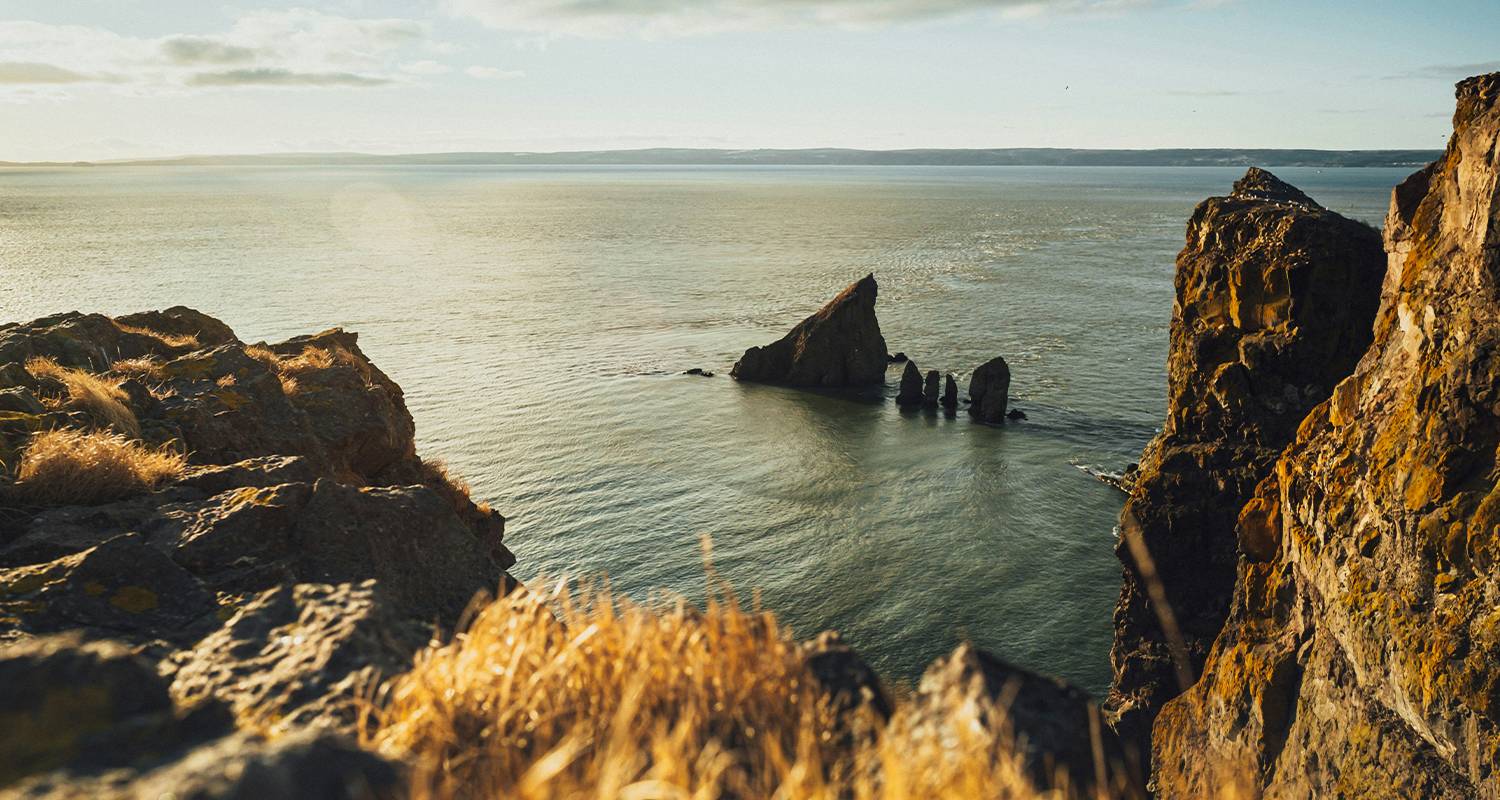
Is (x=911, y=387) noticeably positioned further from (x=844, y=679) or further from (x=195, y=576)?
(x=844, y=679)

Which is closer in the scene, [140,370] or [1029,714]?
[1029,714]

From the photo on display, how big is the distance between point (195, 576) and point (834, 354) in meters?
60.0

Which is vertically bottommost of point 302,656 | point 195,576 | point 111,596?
point 195,576

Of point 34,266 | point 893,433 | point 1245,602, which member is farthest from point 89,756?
point 34,266

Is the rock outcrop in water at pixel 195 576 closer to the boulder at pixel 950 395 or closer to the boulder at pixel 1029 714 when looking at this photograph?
the boulder at pixel 1029 714

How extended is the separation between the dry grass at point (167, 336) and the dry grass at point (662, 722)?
1545 centimetres

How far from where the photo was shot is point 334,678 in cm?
475

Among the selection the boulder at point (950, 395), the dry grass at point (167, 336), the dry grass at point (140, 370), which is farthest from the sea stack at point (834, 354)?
the dry grass at point (140, 370)

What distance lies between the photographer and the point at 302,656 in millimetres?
4945

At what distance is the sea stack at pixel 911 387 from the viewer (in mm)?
59250

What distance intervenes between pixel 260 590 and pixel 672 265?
12777 centimetres

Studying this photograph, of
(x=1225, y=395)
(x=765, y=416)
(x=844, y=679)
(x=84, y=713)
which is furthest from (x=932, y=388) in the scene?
(x=84, y=713)

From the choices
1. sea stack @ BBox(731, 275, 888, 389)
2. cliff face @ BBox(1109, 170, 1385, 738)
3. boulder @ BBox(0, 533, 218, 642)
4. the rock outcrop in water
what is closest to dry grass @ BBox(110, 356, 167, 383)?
the rock outcrop in water

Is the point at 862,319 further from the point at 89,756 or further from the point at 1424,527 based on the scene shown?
the point at 89,756
